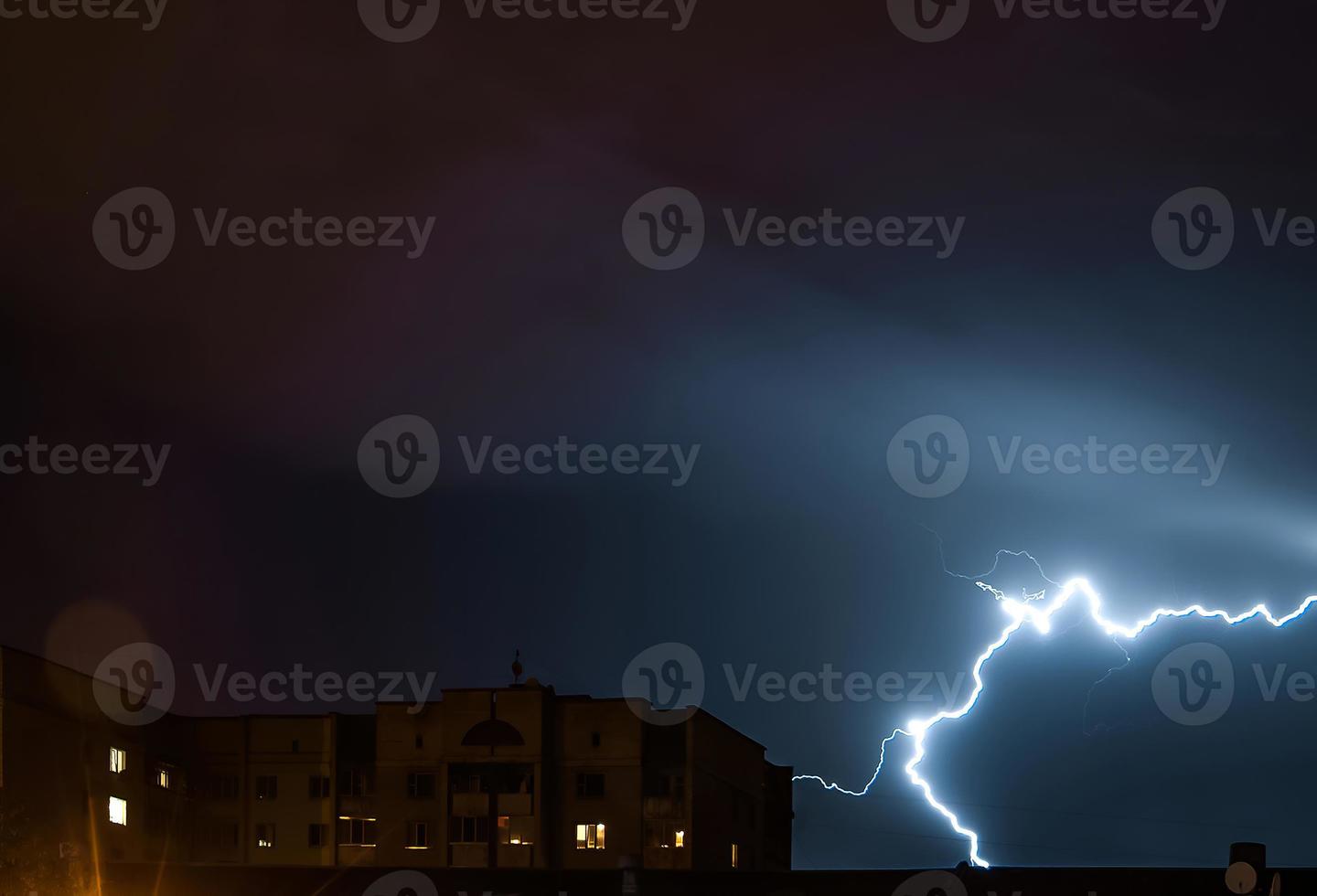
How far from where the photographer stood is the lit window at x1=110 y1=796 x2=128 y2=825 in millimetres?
71125

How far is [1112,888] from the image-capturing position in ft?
144

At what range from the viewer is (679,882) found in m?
46.0

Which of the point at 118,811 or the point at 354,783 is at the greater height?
the point at 354,783

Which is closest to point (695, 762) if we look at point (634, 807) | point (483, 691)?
point (634, 807)

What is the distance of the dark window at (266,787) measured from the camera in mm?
83812

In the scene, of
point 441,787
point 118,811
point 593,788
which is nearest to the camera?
point 118,811

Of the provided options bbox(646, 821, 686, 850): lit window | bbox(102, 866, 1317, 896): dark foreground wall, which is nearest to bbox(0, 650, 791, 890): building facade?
bbox(646, 821, 686, 850): lit window

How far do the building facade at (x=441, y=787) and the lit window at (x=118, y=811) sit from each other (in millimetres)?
75

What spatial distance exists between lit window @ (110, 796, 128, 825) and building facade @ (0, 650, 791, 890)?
0.08m

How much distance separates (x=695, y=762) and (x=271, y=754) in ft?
70.7

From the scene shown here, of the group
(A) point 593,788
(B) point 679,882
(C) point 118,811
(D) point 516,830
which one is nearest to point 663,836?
(A) point 593,788

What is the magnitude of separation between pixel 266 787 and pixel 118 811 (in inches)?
497

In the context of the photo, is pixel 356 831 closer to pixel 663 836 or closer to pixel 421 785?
pixel 421 785

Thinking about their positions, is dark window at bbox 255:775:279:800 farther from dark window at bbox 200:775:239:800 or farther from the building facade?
dark window at bbox 200:775:239:800
